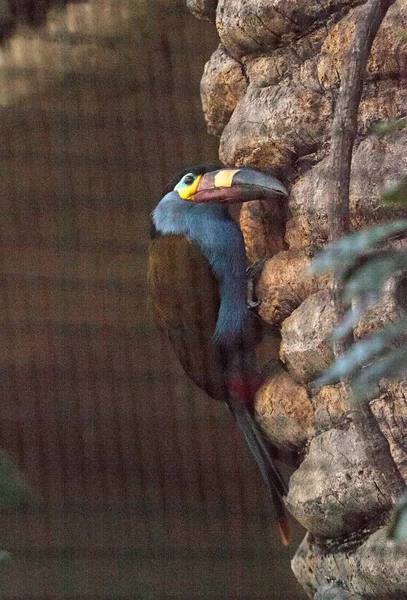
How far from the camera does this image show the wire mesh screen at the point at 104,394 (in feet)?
8.74

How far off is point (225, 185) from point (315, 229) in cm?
26

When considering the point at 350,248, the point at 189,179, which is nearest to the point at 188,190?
the point at 189,179

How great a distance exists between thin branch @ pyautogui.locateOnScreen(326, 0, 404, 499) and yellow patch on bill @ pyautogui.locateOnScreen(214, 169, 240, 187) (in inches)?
13.6

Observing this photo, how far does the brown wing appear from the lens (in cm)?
189

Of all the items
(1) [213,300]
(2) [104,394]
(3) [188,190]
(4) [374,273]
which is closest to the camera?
(4) [374,273]

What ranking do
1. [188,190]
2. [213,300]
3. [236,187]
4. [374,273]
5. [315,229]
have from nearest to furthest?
[374,273] → [315,229] → [236,187] → [213,300] → [188,190]

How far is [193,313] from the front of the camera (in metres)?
1.90

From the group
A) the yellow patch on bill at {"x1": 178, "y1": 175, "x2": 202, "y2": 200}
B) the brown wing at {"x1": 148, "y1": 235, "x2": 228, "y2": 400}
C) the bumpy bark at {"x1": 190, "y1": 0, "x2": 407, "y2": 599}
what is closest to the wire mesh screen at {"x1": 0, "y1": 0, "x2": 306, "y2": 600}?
the yellow patch on bill at {"x1": 178, "y1": 175, "x2": 202, "y2": 200}

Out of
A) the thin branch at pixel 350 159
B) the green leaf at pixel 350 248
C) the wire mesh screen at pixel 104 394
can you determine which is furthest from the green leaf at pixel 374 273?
the wire mesh screen at pixel 104 394

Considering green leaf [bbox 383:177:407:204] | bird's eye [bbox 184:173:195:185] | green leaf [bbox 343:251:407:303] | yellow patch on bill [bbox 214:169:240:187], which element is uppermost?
green leaf [bbox 383:177:407:204]

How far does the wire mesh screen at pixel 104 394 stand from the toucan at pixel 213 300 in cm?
70

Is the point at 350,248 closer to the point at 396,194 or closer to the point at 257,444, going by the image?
the point at 396,194

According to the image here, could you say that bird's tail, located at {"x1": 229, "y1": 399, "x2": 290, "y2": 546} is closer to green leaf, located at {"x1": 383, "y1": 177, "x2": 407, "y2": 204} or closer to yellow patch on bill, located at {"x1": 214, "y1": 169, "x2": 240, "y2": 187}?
yellow patch on bill, located at {"x1": 214, "y1": 169, "x2": 240, "y2": 187}

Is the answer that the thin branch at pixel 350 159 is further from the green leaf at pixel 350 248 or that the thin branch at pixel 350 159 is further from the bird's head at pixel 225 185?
the green leaf at pixel 350 248
